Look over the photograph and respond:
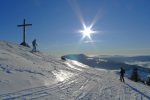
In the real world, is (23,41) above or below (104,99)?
above

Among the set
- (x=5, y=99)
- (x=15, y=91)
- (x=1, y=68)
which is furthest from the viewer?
(x=1, y=68)

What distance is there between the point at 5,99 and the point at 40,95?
→ 2604 millimetres

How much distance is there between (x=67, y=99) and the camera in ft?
50.3

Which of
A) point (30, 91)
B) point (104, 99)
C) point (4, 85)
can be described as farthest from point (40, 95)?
point (104, 99)

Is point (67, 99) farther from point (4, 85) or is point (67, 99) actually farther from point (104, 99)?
point (4, 85)

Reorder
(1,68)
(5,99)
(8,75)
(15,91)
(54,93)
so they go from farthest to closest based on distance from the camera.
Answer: (1,68)
(8,75)
(54,93)
(15,91)
(5,99)

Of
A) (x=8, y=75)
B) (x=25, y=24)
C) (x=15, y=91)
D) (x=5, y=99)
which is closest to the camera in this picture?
(x=5, y=99)

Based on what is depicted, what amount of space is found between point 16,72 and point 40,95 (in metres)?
5.81

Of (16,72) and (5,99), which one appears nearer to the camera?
(5,99)

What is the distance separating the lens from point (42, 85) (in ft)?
61.2

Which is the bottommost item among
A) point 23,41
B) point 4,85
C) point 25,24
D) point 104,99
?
point 104,99

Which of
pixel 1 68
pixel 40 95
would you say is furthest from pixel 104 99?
pixel 1 68

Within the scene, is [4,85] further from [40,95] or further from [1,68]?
[1,68]

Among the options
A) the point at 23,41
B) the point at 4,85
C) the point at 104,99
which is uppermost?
the point at 23,41
